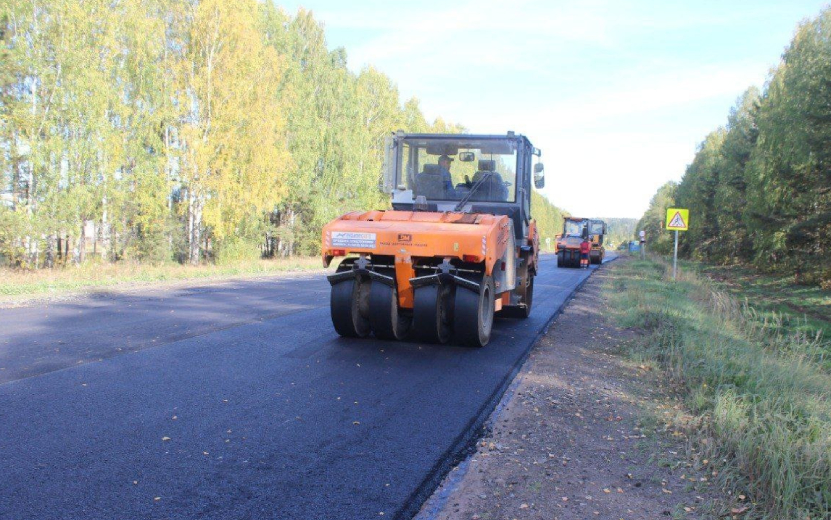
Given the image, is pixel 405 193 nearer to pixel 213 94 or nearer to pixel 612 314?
pixel 612 314

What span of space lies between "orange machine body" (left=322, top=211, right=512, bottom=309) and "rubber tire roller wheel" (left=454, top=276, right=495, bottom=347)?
38 centimetres

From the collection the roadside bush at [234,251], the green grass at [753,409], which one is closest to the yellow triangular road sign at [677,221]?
the green grass at [753,409]

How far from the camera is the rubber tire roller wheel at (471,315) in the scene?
746 cm

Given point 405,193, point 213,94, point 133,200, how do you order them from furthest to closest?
point 213,94 → point 133,200 → point 405,193

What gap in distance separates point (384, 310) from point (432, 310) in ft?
2.04

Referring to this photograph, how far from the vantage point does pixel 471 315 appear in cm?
750

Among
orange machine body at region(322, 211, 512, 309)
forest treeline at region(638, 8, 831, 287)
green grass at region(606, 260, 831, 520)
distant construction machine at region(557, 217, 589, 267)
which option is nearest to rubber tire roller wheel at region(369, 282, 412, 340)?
orange machine body at region(322, 211, 512, 309)

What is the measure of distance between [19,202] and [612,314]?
17707mm

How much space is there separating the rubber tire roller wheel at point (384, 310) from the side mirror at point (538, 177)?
3.59 meters

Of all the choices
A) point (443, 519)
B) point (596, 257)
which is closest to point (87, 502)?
point (443, 519)

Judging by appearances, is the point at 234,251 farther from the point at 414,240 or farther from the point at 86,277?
the point at 414,240

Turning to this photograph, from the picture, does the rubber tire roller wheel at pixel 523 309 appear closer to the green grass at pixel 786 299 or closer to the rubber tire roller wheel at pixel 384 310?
the rubber tire roller wheel at pixel 384 310

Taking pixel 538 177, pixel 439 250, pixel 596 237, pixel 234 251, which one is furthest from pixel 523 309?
pixel 596 237

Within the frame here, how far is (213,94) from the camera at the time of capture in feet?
82.4
